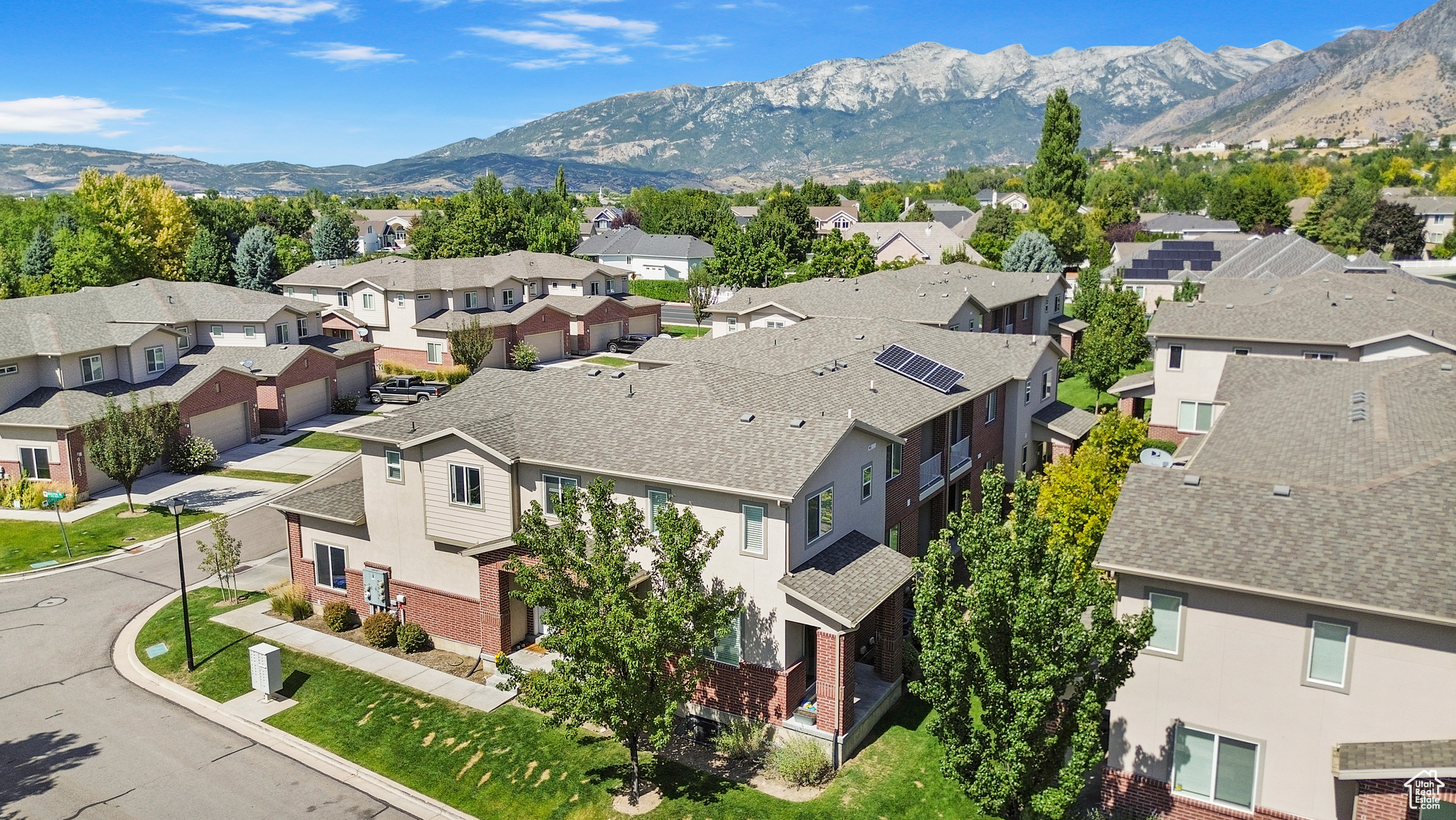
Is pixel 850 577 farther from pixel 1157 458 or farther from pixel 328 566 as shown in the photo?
pixel 328 566

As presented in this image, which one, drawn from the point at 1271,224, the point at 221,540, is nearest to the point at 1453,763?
the point at 221,540

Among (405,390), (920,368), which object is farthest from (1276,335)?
(405,390)

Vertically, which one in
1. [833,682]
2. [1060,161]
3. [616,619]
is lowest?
[833,682]

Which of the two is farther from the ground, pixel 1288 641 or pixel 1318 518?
pixel 1318 518

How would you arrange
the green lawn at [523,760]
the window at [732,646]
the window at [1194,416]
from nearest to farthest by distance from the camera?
the green lawn at [523,760] → the window at [732,646] → the window at [1194,416]

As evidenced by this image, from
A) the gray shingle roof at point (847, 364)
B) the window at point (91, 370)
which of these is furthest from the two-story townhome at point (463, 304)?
the gray shingle roof at point (847, 364)

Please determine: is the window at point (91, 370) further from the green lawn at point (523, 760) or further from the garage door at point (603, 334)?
the garage door at point (603, 334)
